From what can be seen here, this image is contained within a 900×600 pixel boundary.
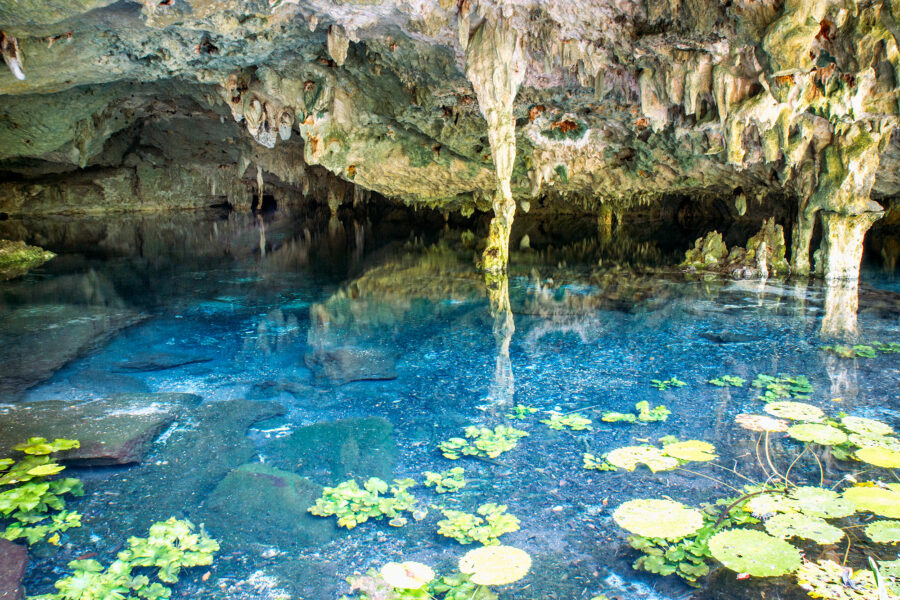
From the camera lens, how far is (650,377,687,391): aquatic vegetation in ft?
16.3

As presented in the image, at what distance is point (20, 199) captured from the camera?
20.2 m

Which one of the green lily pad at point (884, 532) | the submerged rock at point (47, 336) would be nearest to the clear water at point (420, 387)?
the submerged rock at point (47, 336)

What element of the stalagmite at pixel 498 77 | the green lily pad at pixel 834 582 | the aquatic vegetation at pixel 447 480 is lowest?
the green lily pad at pixel 834 582

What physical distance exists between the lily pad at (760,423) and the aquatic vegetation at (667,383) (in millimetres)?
712

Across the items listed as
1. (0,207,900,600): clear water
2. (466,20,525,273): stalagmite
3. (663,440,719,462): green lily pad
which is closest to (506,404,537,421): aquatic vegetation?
(0,207,900,600): clear water

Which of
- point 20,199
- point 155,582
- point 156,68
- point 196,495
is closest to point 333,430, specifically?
point 196,495

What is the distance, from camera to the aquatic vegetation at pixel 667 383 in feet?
16.3

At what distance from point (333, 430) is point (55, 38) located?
5965 mm

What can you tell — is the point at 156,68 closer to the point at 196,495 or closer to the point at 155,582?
the point at 196,495

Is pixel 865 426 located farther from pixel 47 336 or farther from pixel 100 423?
pixel 47 336

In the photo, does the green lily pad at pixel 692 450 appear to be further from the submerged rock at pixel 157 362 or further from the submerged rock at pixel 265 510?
the submerged rock at pixel 157 362

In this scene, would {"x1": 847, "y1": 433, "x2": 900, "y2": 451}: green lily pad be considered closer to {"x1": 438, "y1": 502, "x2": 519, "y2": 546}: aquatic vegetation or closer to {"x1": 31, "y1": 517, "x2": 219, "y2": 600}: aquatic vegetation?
{"x1": 438, "y1": 502, "x2": 519, "y2": 546}: aquatic vegetation

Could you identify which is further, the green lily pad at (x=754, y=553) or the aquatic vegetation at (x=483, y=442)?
the aquatic vegetation at (x=483, y=442)

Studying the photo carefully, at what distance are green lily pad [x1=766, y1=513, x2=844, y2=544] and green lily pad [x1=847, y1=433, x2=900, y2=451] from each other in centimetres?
112
